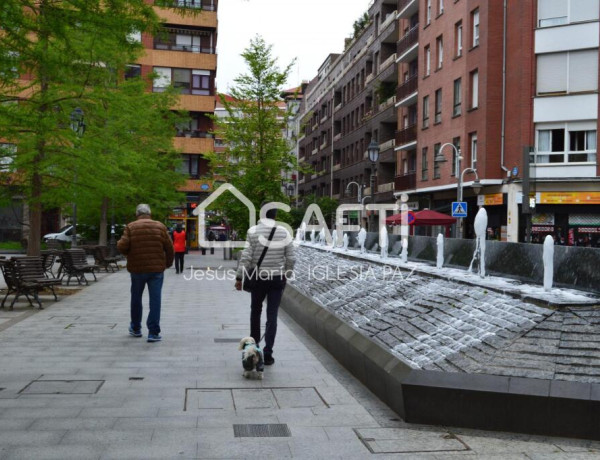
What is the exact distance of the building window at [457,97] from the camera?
131 ft

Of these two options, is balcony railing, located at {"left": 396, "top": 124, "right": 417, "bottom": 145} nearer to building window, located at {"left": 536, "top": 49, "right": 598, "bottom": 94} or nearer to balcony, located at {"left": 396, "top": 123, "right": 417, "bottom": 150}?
balcony, located at {"left": 396, "top": 123, "right": 417, "bottom": 150}

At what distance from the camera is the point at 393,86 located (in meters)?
56.5

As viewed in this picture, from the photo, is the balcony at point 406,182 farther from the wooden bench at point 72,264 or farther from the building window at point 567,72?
the wooden bench at point 72,264

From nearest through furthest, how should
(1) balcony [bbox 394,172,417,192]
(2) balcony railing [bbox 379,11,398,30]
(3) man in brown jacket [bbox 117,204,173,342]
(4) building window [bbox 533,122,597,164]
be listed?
(3) man in brown jacket [bbox 117,204,173,342], (4) building window [bbox 533,122,597,164], (1) balcony [bbox 394,172,417,192], (2) balcony railing [bbox 379,11,398,30]

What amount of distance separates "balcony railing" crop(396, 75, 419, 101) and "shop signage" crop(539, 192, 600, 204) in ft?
50.2

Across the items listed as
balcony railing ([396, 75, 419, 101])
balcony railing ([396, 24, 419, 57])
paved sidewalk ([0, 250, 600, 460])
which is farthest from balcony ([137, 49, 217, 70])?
paved sidewalk ([0, 250, 600, 460])

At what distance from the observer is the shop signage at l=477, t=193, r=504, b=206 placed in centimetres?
3591

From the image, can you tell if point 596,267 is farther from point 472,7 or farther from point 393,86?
point 393,86

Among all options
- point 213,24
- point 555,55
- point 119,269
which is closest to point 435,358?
point 119,269

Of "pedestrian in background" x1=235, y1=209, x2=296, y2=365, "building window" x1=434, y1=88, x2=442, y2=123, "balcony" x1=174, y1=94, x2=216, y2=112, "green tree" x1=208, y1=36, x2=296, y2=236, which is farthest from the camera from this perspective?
"balcony" x1=174, y1=94, x2=216, y2=112

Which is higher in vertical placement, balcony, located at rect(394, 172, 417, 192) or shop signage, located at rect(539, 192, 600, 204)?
balcony, located at rect(394, 172, 417, 192)

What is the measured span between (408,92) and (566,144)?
1625 centimetres

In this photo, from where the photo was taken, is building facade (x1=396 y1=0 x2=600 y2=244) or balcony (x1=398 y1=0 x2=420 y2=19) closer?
building facade (x1=396 y1=0 x2=600 y2=244)

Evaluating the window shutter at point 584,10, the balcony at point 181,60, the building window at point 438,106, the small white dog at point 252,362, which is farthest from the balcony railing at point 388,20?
the small white dog at point 252,362
